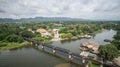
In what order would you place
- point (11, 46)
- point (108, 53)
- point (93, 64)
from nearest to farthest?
point (108, 53) → point (93, 64) → point (11, 46)

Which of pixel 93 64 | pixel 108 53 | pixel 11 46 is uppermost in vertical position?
pixel 108 53

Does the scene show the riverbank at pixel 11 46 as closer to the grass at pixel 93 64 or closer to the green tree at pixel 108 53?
the grass at pixel 93 64

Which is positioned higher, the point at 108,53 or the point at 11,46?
the point at 108,53

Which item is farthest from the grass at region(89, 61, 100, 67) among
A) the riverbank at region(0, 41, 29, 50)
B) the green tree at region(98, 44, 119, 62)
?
the riverbank at region(0, 41, 29, 50)

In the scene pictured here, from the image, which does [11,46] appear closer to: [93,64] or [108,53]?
[93,64]

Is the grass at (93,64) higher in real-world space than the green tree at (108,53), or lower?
A: lower

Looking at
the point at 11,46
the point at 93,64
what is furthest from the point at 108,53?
the point at 11,46

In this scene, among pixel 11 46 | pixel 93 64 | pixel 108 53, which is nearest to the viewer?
pixel 108 53

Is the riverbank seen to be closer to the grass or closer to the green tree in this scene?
the grass

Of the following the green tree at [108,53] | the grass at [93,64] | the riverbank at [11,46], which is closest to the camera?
the green tree at [108,53]

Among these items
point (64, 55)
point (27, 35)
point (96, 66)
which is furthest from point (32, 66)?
point (27, 35)

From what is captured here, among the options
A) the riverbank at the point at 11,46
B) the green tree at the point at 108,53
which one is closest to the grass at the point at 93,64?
the green tree at the point at 108,53

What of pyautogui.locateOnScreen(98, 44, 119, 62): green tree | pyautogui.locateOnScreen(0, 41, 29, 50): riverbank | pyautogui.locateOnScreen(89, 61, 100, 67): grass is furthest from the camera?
pyautogui.locateOnScreen(0, 41, 29, 50): riverbank
